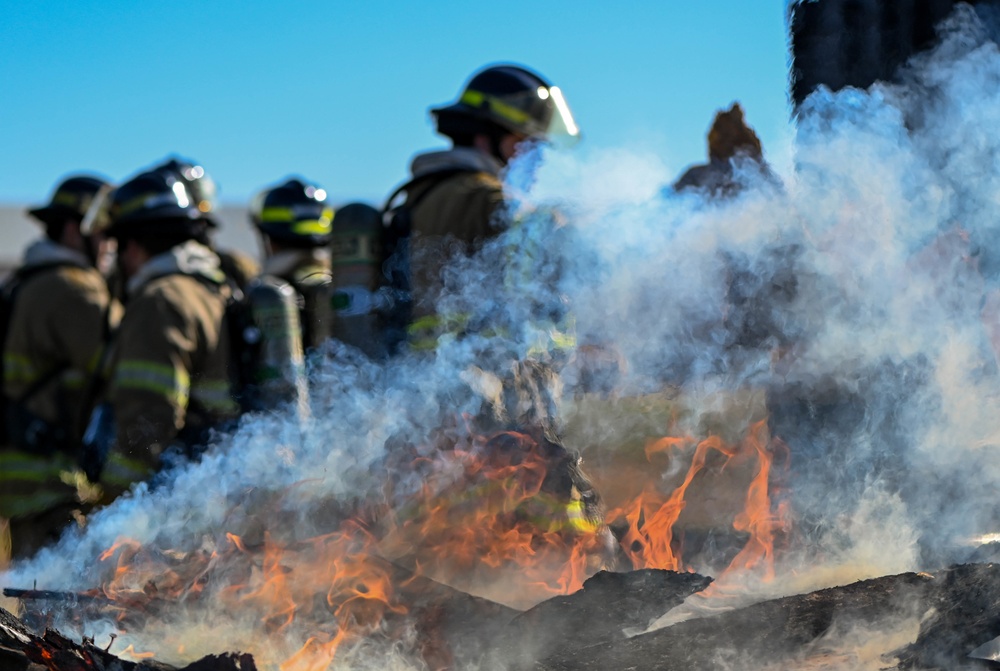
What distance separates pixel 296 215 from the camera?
609 cm

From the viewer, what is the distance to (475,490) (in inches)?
131

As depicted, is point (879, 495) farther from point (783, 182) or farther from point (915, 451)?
point (783, 182)

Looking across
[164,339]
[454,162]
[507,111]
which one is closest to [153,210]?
[164,339]

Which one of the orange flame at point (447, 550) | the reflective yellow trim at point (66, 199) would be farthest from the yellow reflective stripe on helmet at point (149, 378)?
the reflective yellow trim at point (66, 199)

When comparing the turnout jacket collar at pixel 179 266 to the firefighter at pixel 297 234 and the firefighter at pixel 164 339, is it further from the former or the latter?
the firefighter at pixel 297 234

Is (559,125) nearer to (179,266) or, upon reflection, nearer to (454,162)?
(454,162)

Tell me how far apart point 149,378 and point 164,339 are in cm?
17

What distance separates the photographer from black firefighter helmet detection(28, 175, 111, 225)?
612 centimetres

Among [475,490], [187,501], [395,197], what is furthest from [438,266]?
[187,501]

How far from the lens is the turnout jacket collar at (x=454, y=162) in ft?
13.8

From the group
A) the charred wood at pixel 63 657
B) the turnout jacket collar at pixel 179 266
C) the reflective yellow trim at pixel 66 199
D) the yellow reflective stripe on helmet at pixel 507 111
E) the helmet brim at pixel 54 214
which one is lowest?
the charred wood at pixel 63 657

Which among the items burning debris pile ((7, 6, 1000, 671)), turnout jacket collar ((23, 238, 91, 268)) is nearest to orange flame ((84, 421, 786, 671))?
burning debris pile ((7, 6, 1000, 671))

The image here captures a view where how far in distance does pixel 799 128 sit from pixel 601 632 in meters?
1.57

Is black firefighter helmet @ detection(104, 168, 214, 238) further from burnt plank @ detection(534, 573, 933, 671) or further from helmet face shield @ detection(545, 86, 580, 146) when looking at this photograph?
burnt plank @ detection(534, 573, 933, 671)
